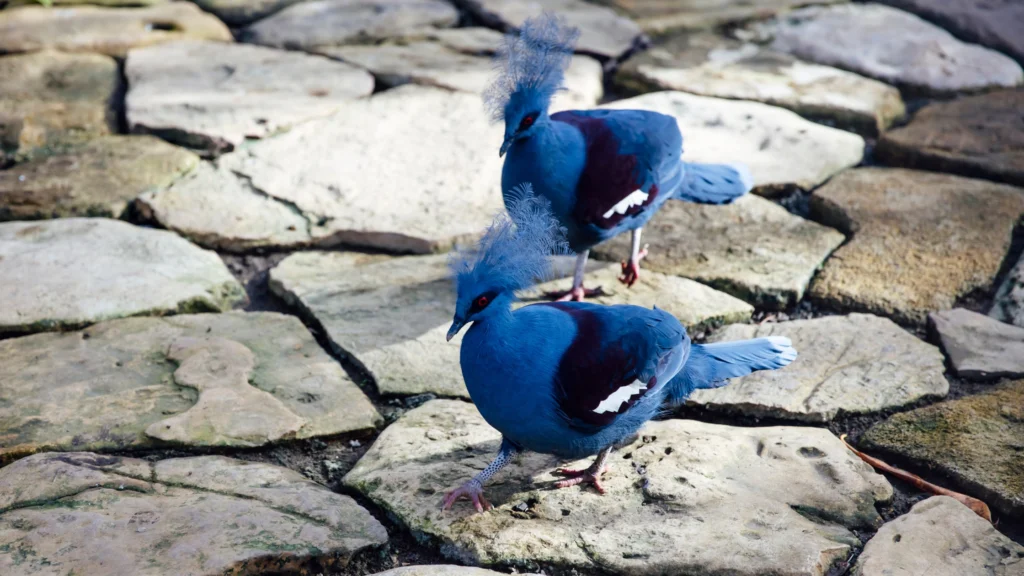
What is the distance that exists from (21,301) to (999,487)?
3180 millimetres

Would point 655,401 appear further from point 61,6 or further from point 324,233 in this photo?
point 61,6

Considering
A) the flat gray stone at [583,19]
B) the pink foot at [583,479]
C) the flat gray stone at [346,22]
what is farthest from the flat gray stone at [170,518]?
the flat gray stone at [583,19]

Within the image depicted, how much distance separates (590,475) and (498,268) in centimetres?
69

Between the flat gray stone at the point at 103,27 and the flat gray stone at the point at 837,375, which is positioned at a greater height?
the flat gray stone at the point at 103,27

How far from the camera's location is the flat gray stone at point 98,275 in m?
3.32

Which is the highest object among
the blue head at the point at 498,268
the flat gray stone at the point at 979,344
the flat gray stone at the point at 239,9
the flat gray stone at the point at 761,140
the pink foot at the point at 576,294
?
the blue head at the point at 498,268

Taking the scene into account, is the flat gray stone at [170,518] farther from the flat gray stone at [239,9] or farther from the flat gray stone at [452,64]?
the flat gray stone at [239,9]

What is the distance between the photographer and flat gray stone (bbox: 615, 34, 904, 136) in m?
4.94

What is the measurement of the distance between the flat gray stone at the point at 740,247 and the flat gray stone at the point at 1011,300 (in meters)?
0.64

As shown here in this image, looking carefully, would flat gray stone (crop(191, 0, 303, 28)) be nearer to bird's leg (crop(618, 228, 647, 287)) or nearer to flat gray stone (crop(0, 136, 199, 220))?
flat gray stone (crop(0, 136, 199, 220))

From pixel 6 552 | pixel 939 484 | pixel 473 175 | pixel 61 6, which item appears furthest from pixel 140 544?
pixel 61 6

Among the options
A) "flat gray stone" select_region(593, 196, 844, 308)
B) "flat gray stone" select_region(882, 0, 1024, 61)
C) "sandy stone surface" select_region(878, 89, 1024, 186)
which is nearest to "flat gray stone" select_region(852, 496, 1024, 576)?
"flat gray stone" select_region(593, 196, 844, 308)

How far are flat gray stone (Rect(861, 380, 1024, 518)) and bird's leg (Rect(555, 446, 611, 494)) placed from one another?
83cm

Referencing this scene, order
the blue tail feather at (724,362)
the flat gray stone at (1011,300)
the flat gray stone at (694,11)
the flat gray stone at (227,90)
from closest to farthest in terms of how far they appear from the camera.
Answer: the blue tail feather at (724,362), the flat gray stone at (1011,300), the flat gray stone at (227,90), the flat gray stone at (694,11)
